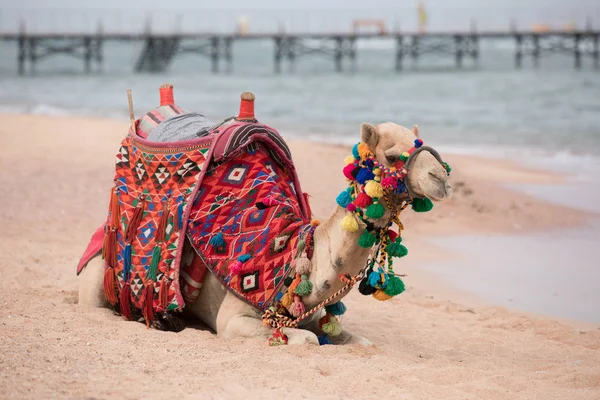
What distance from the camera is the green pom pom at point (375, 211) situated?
5.41 metres

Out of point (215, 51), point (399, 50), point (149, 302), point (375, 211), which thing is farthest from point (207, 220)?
point (215, 51)

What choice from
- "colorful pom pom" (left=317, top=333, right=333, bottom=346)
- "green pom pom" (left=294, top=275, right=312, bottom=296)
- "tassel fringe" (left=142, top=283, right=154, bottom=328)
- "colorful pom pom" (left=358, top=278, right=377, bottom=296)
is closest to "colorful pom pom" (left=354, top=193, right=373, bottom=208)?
"colorful pom pom" (left=358, top=278, right=377, bottom=296)

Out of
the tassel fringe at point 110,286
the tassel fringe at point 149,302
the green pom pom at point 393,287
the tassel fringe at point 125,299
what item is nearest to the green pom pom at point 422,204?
the green pom pom at point 393,287

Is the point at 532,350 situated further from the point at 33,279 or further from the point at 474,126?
the point at 474,126

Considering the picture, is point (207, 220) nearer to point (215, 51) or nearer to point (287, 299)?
point (287, 299)

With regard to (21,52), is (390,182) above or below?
below

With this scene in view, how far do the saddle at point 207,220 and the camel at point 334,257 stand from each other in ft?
0.38

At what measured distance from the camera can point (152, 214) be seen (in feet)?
21.5

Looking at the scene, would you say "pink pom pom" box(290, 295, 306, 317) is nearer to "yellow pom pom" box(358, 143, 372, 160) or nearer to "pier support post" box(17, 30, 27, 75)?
"yellow pom pom" box(358, 143, 372, 160)

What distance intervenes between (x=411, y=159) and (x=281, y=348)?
1.42 metres

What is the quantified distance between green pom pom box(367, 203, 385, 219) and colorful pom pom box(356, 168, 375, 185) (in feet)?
0.55

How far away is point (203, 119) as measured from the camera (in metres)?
7.01

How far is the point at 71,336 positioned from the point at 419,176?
2.38 meters

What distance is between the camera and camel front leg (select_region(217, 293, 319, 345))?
6008 mm
